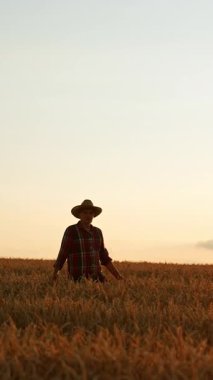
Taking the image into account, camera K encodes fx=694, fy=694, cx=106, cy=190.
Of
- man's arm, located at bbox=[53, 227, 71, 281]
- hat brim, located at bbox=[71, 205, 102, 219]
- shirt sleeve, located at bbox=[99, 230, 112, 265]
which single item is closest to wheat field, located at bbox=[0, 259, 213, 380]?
man's arm, located at bbox=[53, 227, 71, 281]

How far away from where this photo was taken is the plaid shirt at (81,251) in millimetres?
10250

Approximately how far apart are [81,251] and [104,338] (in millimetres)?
5555

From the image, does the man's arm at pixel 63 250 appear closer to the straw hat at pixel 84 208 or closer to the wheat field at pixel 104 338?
the straw hat at pixel 84 208

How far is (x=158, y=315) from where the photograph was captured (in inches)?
239

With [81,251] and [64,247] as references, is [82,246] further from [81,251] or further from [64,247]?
[64,247]

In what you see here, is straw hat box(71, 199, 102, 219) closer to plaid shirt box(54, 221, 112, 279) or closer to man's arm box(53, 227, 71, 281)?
plaid shirt box(54, 221, 112, 279)

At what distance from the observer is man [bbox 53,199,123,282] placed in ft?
33.4

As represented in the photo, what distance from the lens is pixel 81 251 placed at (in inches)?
406

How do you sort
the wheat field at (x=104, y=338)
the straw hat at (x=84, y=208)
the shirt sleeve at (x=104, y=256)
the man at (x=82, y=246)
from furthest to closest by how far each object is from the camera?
1. the shirt sleeve at (x=104, y=256)
2. the man at (x=82, y=246)
3. the straw hat at (x=84, y=208)
4. the wheat field at (x=104, y=338)

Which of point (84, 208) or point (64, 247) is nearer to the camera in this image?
point (84, 208)

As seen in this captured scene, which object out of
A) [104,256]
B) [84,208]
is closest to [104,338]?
[84,208]

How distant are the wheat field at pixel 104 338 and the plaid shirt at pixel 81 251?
2.45 ft

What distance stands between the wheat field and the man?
747 mm

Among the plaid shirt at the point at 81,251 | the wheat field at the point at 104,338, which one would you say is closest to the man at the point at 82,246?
the plaid shirt at the point at 81,251
